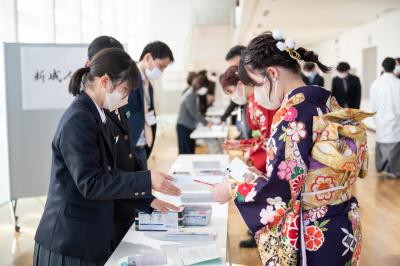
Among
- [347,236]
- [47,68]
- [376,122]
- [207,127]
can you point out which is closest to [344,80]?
[376,122]

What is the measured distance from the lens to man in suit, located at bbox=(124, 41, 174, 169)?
3.27 m

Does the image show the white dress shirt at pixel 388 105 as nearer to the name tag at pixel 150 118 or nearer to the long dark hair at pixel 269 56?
the name tag at pixel 150 118

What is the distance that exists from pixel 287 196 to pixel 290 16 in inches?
413

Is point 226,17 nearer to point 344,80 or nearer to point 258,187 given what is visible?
point 344,80

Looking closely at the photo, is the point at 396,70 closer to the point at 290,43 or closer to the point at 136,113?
the point at 136,113

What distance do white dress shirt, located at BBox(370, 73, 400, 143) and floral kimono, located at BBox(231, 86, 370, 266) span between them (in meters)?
5.06

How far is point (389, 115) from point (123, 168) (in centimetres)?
505

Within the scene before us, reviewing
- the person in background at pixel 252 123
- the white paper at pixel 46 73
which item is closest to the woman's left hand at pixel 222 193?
the person in background at pixel 252 123

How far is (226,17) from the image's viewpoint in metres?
18.3

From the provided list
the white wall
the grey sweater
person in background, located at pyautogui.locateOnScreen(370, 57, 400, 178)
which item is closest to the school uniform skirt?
the grey sweater

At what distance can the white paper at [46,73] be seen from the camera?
3578 millimetres

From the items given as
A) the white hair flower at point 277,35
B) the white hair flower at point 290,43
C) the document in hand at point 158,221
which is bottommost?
the document in hand at point 158,221

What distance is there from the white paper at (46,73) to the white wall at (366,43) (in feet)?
27.4

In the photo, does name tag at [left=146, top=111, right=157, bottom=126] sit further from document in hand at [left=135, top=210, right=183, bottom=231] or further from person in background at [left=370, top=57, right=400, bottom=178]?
person in background at [left=370, top=57, right=400, bottom=178]
